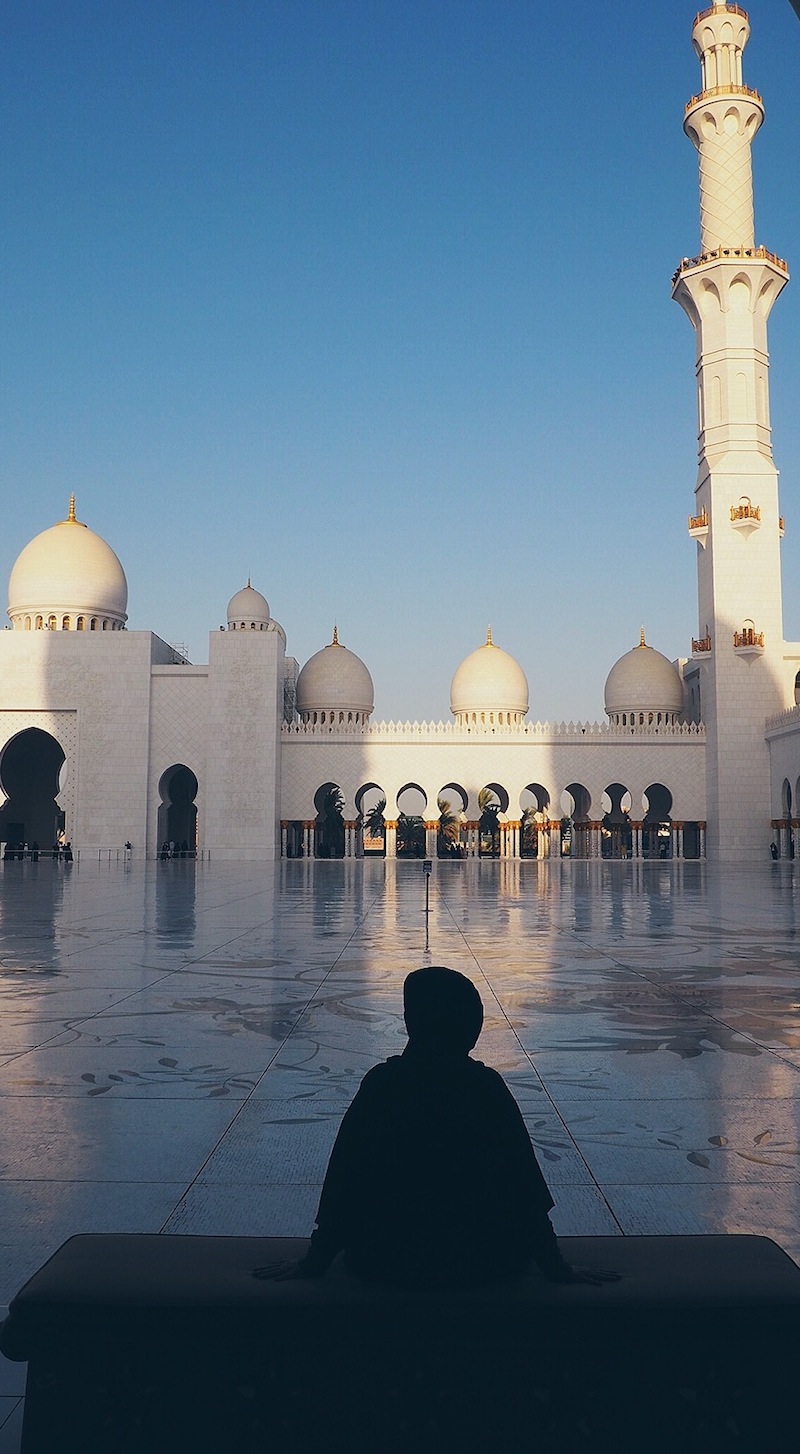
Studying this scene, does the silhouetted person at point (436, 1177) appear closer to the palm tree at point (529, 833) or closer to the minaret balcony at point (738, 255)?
the minaret balcony at point (738, 255)

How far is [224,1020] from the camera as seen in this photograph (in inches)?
202

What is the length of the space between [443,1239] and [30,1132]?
83.7 inches

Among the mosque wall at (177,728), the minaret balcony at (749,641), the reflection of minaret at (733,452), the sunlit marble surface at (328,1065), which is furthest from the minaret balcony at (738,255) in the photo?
the sunlit marble surface at (328,1065)

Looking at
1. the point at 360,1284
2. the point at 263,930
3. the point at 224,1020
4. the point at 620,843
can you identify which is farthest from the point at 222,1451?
the point at 620,843

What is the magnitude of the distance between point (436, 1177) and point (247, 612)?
3700 cm

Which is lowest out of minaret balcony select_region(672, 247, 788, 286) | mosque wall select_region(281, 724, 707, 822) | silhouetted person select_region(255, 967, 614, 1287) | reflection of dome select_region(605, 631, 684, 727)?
silhouetted person select_region(255, 967, 614, 1287)

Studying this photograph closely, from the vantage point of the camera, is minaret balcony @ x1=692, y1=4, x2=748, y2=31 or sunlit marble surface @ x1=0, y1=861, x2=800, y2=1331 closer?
sunlit marble surface @ x1=0, y1=861, x2=800, y2=1331

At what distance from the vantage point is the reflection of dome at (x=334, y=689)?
37.7 meters

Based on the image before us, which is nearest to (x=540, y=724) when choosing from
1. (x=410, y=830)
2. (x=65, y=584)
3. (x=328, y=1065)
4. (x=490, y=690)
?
(x=490, y=690)

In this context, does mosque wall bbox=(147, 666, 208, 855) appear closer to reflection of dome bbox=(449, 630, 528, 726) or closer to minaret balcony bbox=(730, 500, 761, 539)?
reflection of dome bbox=(449, 630, 528, 726)

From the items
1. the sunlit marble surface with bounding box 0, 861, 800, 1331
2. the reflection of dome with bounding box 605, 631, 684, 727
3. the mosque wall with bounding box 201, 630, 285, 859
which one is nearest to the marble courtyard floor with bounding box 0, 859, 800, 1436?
the sunlit marble surface with bounding box 0, 861, 800, 1331

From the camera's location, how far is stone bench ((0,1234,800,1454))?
1439mm

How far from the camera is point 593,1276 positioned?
5.15 ft

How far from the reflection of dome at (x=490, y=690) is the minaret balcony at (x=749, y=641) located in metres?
8.73
